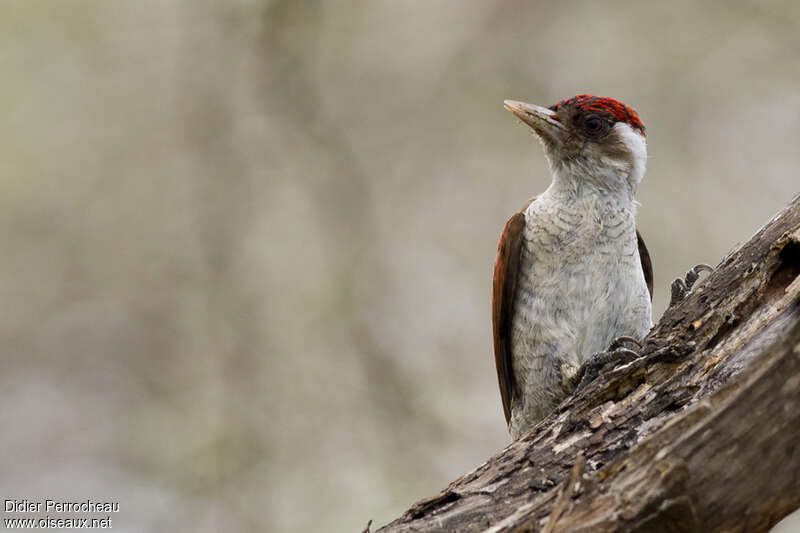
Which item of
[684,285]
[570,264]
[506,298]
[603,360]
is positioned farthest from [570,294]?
[603,360]

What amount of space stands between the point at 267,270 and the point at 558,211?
295 centimetres

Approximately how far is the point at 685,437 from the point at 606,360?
5.91 ft

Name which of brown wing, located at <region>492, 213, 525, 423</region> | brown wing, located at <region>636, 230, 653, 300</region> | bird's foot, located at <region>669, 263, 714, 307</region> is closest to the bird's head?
brown wing, located at <region>636, 230, 653, 300</region>

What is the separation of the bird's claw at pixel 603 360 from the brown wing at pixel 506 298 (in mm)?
614

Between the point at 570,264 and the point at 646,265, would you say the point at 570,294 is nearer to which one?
the point at 570,264

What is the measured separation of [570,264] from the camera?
4.93 meters

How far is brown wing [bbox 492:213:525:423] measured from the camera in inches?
200

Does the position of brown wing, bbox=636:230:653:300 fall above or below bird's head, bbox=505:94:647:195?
below

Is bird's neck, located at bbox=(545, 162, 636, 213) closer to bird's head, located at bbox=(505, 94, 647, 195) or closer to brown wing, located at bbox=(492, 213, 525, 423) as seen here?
bird's head, located at bbox=(505, 94, 647, 195)

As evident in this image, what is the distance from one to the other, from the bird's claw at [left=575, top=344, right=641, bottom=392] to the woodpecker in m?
0.15

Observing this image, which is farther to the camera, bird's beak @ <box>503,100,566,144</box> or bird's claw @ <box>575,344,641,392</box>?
bird's beak @ <box>503,100,566,144</box>

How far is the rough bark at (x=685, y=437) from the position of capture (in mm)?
2268

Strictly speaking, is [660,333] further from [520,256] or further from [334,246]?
[334,246]

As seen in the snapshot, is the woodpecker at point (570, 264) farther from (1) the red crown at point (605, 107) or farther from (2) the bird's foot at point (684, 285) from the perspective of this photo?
(2) the bird's foot at point (684, 285)
